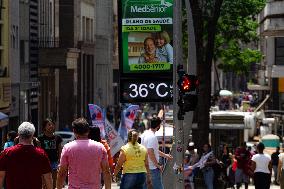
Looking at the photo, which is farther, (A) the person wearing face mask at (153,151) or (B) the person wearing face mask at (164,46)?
(B) the person wearing face mask at (164,46)

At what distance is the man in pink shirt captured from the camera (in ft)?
43.4

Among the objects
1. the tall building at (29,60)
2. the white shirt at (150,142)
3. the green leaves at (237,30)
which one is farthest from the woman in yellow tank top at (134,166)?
the tall building at (29,60)

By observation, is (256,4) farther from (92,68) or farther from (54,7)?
(92,68)

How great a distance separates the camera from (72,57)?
2495 inches

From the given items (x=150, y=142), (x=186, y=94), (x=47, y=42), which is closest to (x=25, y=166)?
(x=150, y=142)

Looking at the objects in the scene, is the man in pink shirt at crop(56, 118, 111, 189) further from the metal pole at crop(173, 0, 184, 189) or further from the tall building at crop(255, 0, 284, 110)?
the tall building at crop(255, 0, 284, 110)

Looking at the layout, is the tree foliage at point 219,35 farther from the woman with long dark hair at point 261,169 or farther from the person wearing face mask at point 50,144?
the person wearing face mask at point 50,144

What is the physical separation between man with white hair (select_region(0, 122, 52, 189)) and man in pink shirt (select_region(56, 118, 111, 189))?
51cm

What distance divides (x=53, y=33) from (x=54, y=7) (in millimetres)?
1962

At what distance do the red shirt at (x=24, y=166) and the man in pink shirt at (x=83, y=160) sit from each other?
0.57 m

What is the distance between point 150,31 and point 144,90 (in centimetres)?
124

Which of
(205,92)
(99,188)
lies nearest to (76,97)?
(205,92)

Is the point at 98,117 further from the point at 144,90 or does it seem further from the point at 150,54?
the point at 150,54

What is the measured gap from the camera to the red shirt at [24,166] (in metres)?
12.8
